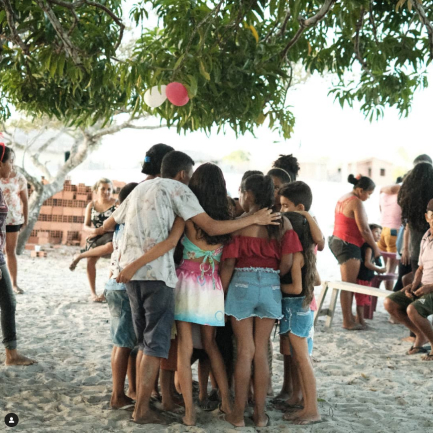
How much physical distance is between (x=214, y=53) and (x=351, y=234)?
2.44 m

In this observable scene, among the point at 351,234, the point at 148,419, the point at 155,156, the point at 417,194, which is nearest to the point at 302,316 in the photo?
the point at 148,419

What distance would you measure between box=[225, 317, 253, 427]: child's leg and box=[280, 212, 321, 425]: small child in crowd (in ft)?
0.82

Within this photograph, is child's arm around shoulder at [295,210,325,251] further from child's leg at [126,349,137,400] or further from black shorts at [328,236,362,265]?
black shorts at [328,236,362,265]

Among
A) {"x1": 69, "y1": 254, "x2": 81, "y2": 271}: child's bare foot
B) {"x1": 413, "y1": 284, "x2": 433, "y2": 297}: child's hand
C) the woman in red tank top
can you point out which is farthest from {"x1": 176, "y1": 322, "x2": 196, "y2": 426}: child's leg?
the woman in red tank top

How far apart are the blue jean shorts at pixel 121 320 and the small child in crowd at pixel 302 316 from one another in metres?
0.86

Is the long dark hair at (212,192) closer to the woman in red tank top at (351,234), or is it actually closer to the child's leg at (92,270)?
the woman in red tank top at (351,234)

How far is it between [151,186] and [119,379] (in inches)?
43.9

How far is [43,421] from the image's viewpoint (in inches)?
120

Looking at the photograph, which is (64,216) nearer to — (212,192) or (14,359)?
(14,359)

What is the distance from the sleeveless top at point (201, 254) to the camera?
3.10 metres

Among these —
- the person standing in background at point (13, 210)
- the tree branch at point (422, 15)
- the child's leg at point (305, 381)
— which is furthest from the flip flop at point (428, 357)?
the person standing in background at point (13, 210)

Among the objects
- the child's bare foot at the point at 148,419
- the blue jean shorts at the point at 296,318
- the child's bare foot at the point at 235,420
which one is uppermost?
the blue jean shorts at the point at 296,318

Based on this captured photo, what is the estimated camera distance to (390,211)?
7.27 m

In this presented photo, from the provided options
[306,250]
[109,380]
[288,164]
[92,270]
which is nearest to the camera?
[306,250]
